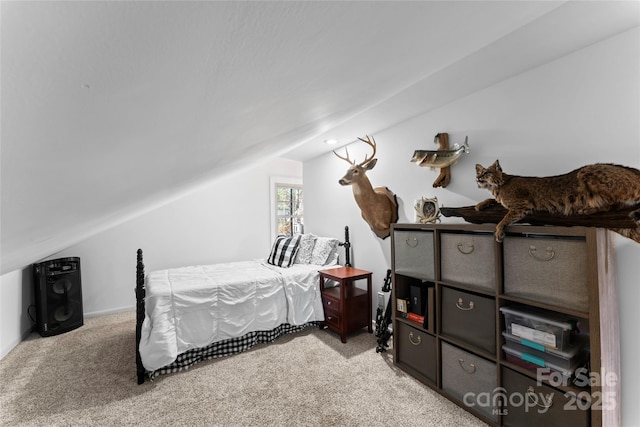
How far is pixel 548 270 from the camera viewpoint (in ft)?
4.86

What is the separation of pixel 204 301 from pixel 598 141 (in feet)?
9.90

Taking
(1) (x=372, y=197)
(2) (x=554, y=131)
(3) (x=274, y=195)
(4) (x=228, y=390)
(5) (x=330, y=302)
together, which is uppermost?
(2) (x=554, y=131)

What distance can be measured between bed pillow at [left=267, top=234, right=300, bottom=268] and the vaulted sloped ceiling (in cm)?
252

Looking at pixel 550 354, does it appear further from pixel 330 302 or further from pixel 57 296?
pixel 57 296

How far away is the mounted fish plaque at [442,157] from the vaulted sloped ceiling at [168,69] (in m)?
1.28

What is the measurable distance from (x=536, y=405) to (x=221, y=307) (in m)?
2.34

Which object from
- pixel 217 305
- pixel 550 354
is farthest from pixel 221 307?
pixel 550 354

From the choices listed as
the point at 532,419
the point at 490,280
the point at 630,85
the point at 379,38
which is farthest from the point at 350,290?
the point at 379,38

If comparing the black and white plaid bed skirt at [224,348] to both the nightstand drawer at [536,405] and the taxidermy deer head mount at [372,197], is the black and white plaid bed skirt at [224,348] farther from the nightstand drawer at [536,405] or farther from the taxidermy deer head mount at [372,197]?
the nightstand drawer at [536,405]

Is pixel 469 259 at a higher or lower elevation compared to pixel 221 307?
higher

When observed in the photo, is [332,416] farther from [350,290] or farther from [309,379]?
[350,290]

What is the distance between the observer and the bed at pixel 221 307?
Result: 223 cm

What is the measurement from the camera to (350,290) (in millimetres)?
3074

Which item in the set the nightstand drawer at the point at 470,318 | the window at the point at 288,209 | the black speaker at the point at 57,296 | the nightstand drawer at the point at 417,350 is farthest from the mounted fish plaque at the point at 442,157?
the black speaker at the point at 57,296
